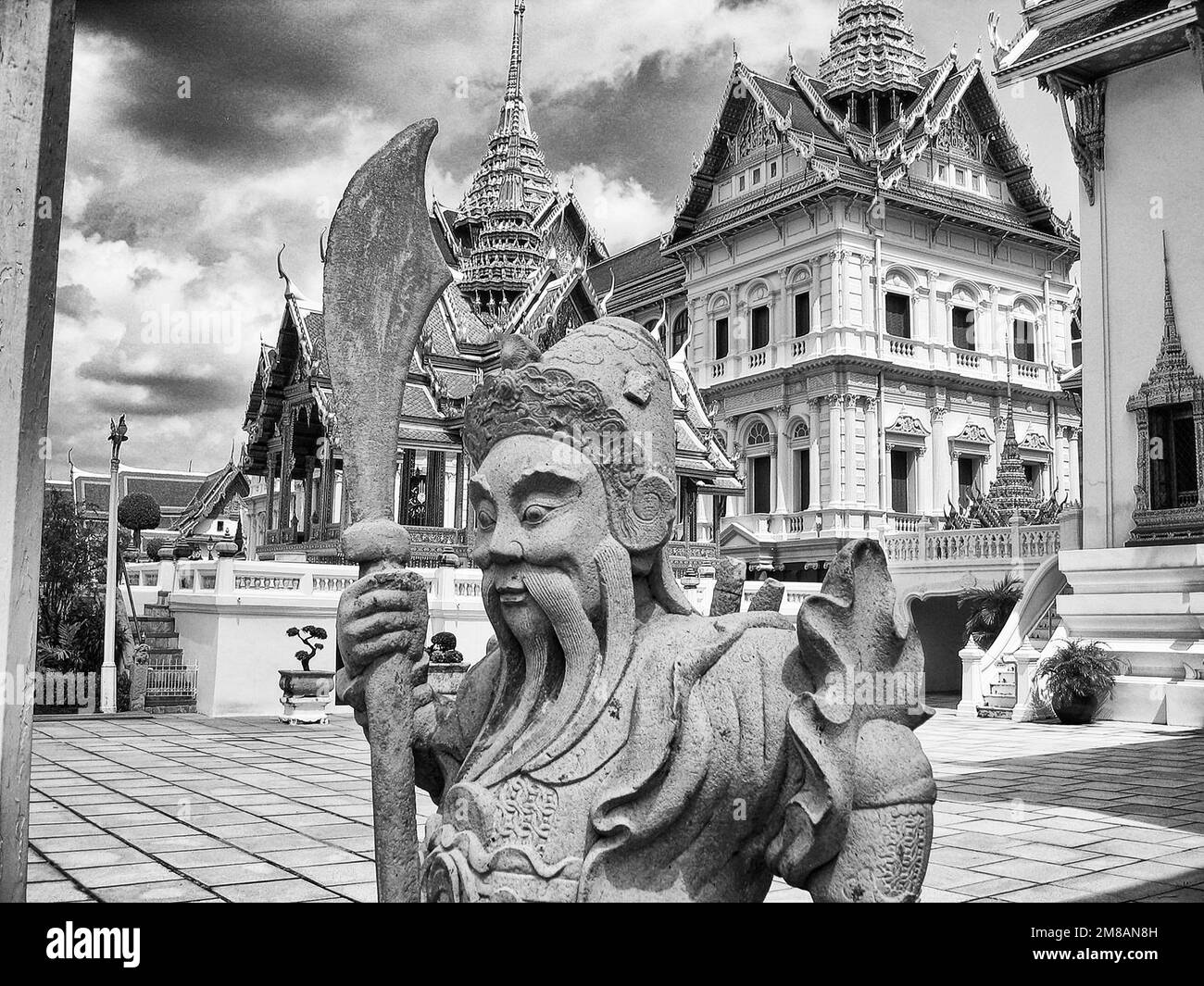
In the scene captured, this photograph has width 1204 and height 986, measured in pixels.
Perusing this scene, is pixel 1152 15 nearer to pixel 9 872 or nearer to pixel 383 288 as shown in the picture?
pixel 383 288

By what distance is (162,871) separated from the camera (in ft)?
17.5

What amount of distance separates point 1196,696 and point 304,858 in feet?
38.5

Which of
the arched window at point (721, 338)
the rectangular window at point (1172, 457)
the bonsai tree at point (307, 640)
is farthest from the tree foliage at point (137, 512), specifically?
the rectangular window at point (1172, 457)

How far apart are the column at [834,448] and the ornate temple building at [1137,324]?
11.1 m

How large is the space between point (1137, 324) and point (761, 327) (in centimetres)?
1510

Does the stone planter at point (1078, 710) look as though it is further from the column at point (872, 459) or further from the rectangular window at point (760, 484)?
the rectangular window at point (760, 484)

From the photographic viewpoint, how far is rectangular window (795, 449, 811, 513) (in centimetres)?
2836

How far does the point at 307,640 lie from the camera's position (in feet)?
46.3

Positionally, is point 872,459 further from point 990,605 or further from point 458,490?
point 458,490

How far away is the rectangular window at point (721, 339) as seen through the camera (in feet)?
→ 102

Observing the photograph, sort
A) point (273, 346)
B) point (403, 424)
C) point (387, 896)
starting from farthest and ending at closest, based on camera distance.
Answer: point (273, 346) → point (403, 424) → point (387, 896)

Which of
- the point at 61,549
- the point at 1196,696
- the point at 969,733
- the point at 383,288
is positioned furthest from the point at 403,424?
the point at 383,288

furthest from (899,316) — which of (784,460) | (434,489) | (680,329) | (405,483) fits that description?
(405,483)

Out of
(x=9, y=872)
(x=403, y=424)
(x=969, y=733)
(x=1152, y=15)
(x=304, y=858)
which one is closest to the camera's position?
(x=9, y=872)
